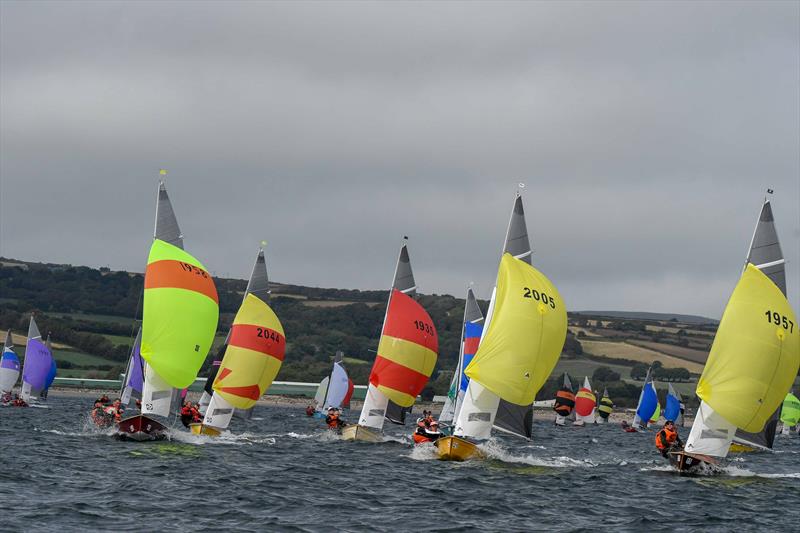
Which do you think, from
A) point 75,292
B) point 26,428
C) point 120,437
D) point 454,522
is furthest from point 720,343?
point 75,292

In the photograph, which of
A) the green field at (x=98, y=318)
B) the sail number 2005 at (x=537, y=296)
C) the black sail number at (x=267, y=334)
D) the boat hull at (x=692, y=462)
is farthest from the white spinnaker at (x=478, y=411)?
the green field at (x=98, y=318)

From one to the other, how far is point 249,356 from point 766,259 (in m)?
21.2

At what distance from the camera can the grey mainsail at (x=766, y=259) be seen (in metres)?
37.6

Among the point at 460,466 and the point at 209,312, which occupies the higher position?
the point at 209,312

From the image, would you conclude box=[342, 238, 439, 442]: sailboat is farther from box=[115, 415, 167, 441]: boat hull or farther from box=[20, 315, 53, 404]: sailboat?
box=[20, 315, 53, 404]: sailboat

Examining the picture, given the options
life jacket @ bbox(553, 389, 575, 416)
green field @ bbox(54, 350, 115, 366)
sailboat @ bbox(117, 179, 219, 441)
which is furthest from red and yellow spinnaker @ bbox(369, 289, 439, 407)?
green field @ bbox(54, 350, 115, 366)

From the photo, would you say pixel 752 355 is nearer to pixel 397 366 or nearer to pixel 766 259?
pixel 766 259

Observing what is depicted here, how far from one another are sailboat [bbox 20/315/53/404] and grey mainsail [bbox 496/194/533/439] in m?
53.1

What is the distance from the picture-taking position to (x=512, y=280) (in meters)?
39.0

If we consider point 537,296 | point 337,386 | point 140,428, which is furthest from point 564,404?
point 537,296

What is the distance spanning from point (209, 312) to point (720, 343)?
736 inches

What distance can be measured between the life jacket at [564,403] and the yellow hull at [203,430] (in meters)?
69.3

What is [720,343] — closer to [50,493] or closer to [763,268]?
[763,268]

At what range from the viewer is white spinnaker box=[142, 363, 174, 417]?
1667 inches
